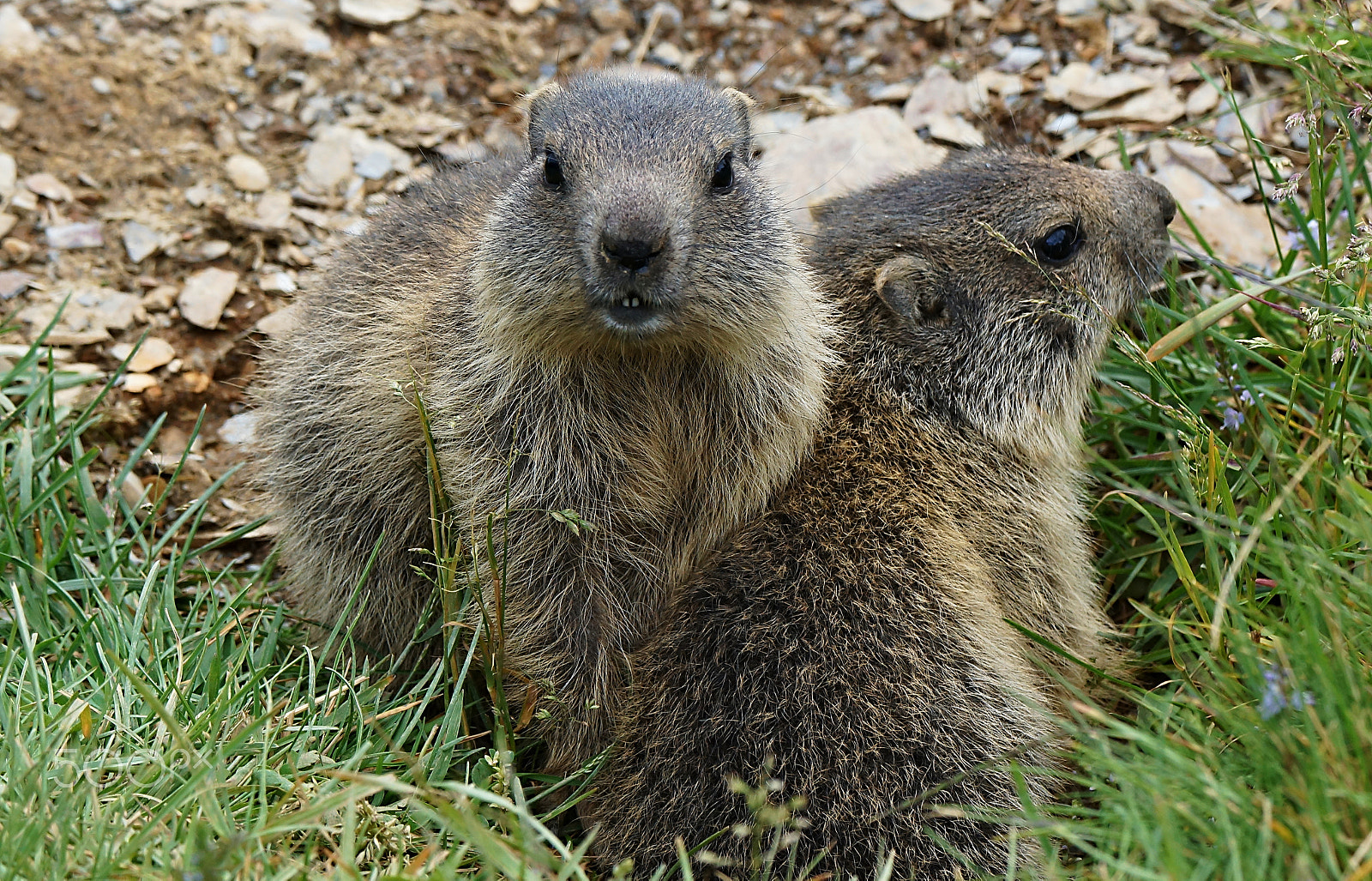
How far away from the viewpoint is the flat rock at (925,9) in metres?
7.95

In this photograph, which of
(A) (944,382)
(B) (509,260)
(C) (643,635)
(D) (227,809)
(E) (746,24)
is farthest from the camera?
(E) (746,24)

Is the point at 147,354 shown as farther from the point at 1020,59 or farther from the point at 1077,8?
the point at 1077,8

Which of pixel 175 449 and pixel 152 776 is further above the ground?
pixel 152 776

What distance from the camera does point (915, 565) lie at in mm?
4922

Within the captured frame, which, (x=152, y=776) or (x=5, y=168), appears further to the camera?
(x=5, y=168)

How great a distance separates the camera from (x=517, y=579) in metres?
4.74

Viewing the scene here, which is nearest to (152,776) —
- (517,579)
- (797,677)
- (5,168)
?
(517,579)

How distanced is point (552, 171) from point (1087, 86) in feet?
14.0

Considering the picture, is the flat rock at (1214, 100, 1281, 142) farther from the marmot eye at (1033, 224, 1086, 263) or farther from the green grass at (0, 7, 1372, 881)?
the marmot eye at (1033, 224, 1086, 263)

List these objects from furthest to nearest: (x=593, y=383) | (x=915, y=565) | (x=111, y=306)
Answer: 1. (x=111, y=306)
2. (x=915, y=565)
3. (x=593, y=383)

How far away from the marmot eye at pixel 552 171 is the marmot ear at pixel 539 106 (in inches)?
10.2

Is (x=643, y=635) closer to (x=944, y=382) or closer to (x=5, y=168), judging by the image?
(x=944, y=382)

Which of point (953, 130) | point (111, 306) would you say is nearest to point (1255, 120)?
point (953, 130)

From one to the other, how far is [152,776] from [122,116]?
4727 millimetres
